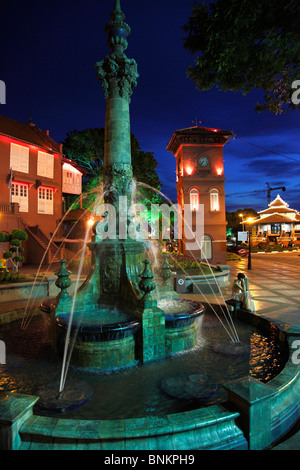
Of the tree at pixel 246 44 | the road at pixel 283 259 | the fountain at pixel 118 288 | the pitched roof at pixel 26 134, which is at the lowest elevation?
the road at pixel 283 259

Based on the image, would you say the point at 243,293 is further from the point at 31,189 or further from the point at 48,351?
the point at 31,189

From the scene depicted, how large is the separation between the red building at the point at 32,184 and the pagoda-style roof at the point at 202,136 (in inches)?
504

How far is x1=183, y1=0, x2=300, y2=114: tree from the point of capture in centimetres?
805

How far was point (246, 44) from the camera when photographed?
8.84m

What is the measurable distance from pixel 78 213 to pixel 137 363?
28.7 m

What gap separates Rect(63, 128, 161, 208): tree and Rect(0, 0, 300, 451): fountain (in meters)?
21.3

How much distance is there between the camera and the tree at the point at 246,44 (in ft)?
26.4

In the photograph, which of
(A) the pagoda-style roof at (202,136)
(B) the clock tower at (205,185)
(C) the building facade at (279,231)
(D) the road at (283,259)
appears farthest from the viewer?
(C) the building facade at (279,231)

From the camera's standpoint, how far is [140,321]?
6227 millimetres

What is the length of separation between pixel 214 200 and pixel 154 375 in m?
27.5

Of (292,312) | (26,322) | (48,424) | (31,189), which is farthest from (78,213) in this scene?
(48,424)

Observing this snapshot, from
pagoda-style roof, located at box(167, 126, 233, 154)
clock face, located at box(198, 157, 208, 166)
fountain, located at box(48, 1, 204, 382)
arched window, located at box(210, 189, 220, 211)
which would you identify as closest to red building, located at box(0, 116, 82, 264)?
pagoda-style roof, located at box(167, 126, 233, 154)

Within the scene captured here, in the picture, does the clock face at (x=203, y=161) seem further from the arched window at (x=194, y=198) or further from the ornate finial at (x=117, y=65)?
the ornate finial at (x=117, y=65)

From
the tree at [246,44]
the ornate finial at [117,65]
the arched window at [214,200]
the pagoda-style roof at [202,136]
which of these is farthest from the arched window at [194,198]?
the ornate finial at [117,65]
